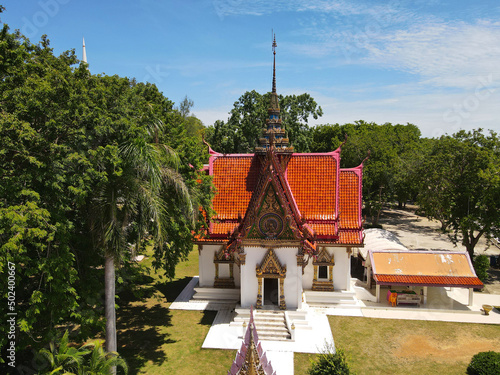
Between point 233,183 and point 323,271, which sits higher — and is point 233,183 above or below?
above

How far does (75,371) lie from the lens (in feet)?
39.0

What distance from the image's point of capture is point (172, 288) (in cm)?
2344

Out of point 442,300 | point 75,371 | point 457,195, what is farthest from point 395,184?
point 75,371

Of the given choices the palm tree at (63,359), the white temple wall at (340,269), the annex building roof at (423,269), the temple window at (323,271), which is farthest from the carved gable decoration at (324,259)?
the palm tree at (63,359)

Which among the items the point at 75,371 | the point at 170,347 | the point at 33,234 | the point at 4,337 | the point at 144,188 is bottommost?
the point at 170,347

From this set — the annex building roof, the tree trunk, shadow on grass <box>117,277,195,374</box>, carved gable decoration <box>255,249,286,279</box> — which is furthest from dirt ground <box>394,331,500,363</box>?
the tree trunk

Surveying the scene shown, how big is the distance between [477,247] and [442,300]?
1533 centimetres

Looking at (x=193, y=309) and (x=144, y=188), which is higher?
(x=144, y=188)

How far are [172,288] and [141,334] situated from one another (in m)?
5.64

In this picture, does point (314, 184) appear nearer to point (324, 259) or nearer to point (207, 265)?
point (324, 259)

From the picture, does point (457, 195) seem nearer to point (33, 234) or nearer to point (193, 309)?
point (193, 309)

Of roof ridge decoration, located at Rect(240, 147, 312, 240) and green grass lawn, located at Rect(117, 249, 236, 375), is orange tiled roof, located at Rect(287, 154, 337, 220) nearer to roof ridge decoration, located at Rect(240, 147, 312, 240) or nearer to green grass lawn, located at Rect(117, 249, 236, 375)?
roof ridge decoration, located at Rect(240, 147, 312, 240)

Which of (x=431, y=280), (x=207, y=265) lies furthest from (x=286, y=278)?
(x=431, y=280)

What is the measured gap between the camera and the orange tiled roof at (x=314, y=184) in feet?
69.0
